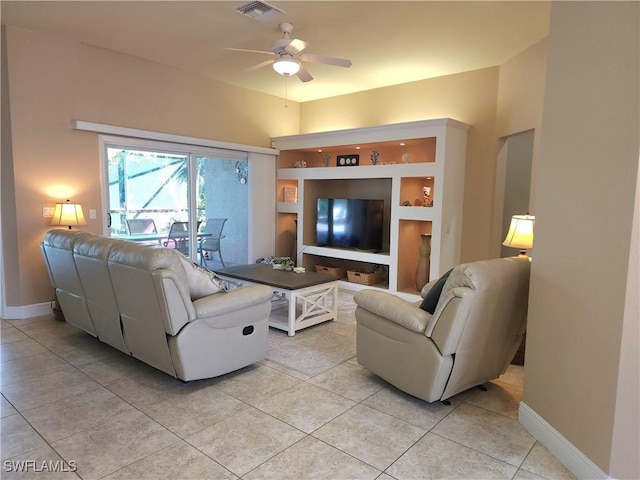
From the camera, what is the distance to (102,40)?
14.9ft

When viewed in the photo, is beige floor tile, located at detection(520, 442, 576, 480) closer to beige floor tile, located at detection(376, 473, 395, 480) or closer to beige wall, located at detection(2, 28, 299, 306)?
beige floor tile, located at detection(376, 473, 395, 480)

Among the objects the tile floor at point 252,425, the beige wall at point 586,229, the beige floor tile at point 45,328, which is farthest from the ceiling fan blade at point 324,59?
the beige floor tile at point 45,328

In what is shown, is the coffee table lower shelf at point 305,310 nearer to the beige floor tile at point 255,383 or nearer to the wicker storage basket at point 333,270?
the beige floor tile at point 255,383

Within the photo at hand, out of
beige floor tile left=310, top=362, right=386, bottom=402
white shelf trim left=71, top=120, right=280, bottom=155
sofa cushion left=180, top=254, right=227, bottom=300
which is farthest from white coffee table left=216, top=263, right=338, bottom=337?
white shelf trim left=71, top=120, right=280, bottom=155

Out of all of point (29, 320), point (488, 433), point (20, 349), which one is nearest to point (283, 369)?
point (488, 433)

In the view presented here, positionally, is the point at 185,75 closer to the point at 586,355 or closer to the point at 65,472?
the point at 65,472

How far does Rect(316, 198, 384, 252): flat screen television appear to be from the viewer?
6.02m

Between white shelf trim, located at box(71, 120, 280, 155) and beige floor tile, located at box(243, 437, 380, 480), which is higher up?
white shelf trim, located at box(71, 120, 280, 155)

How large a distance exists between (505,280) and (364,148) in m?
4.17

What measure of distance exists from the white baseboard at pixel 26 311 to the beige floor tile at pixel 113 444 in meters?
2.89

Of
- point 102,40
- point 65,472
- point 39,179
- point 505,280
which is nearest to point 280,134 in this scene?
point 102,40

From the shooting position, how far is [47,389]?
288cm

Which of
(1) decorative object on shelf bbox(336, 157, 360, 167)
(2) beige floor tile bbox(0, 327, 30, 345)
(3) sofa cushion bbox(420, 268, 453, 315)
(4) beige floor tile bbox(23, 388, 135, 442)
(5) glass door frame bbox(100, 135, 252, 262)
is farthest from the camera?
(1) decorative object on shelf bbox(336, 157, 360, 167)

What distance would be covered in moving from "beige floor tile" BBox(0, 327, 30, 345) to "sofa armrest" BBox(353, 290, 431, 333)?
3.37 metres
